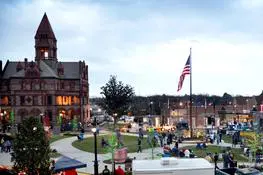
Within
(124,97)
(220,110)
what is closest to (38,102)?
(124,97)

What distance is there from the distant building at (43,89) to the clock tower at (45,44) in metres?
1.24

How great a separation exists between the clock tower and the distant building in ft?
4.06

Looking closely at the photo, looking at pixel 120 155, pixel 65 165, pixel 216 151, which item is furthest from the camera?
pixel 216 151

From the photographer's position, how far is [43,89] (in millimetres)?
92500

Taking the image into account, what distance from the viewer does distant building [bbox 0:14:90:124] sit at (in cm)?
9200

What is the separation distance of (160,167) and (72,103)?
265 feet

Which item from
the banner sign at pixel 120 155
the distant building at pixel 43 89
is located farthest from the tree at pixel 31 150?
the distant building at pixel 43 89

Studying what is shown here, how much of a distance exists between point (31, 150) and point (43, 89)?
70.8 meters

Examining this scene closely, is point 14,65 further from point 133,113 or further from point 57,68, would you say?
point 133,113

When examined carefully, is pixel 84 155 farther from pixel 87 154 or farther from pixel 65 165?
pixel 65 165

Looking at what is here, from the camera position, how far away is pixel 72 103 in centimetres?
9650

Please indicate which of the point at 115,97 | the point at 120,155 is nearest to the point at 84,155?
the point at 120,155

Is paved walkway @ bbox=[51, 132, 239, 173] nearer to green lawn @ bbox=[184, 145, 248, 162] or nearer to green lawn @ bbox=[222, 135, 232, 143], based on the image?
green lawn @ bbox=[184, 145, 248, 162]

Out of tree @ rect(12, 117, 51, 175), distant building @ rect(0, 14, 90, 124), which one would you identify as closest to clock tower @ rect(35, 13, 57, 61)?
distant building @ rect(0, 14, 90, 124)
